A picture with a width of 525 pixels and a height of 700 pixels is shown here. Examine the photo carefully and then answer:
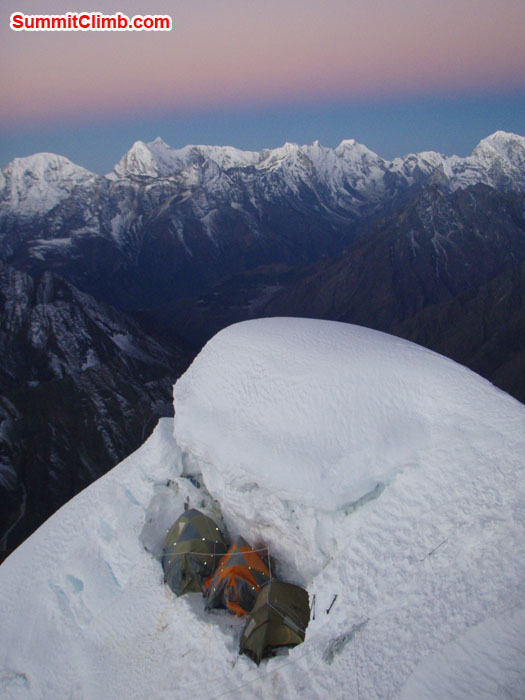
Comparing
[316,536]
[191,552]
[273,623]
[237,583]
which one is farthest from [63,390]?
[273,623]

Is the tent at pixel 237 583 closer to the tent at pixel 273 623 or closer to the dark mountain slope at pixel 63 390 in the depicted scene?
the tent at pixel 273 623

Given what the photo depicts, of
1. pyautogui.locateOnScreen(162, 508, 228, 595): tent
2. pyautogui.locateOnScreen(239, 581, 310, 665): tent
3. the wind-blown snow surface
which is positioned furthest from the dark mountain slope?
pyautogui.locateOnScreen(239, 581, 310, 665): tent

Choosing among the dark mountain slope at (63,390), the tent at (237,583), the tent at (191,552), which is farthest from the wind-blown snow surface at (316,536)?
the dark mountain slope at (63,390)

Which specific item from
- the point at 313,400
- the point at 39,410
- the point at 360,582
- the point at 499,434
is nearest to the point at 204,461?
the point at 313,400

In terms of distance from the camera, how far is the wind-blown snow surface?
8.04 metres

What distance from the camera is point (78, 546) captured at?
13.4m

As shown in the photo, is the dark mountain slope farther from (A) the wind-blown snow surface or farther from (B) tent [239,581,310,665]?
(B) tent [239,581,310,665]

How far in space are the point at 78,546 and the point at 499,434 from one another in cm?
1164

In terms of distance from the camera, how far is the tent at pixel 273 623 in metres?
9.73

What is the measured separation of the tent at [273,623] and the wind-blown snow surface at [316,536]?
14.8 inches

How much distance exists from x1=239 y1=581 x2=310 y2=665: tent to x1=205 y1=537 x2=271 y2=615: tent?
382 millimetres

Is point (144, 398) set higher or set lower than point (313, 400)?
lower

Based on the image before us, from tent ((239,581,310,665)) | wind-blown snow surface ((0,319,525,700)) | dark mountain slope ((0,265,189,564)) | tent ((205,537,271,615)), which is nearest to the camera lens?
wind-blown snow surface ((0,319,525,700))

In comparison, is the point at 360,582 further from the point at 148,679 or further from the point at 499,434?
the point at 148,679
